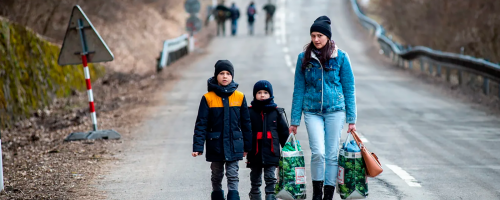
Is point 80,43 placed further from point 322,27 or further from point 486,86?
point 486,86

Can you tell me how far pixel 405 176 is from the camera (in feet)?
26.5

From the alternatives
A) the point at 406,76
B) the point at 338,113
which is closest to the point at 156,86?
the point at 406,76

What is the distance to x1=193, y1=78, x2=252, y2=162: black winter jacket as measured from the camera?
620cm

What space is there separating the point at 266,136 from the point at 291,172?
1.32 feet

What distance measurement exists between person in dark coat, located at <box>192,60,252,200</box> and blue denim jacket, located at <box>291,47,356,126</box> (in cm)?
51

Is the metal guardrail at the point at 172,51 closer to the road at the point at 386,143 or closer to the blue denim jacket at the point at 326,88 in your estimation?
the road at the point at 386,143

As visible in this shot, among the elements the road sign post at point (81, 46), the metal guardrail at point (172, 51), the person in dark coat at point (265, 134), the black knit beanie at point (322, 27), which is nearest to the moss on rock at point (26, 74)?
the road sign post at point (81, 46)

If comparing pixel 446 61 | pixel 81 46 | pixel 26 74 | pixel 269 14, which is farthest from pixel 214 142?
pixel 269 14

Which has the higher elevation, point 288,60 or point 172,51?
point 172,51

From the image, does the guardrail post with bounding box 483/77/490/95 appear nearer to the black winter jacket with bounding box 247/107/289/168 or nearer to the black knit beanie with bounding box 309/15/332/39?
the black knit beanie with bounding box 309/15/332/39

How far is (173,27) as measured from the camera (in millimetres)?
43375

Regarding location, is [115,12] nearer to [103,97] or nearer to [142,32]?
[142,32]

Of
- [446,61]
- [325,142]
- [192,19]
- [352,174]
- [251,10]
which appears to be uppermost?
[251,10]

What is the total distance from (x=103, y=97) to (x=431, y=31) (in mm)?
18854
